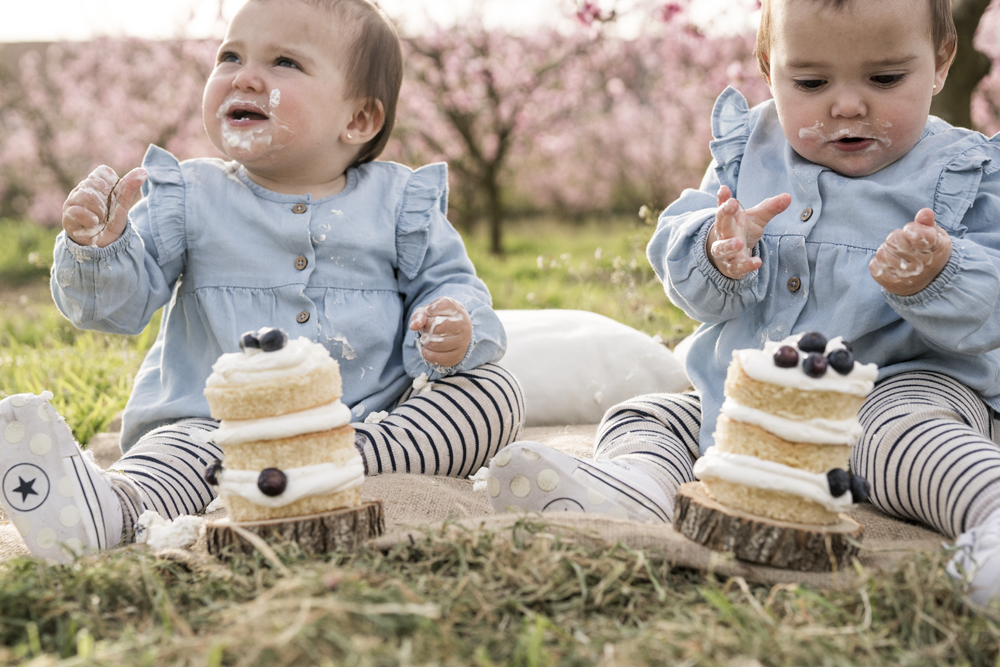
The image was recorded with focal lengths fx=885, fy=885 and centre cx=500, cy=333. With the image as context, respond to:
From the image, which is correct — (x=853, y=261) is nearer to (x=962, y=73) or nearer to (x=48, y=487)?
(x=48, y=487)

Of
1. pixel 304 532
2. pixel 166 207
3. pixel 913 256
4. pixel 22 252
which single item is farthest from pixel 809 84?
pixel 22 252

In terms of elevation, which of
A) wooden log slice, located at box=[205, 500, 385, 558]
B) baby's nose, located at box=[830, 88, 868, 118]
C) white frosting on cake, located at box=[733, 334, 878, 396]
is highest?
baby's nose, located at box=[830, 88, 868, 118]

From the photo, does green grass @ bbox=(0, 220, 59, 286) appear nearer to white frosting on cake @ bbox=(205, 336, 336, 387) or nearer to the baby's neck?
the baby's neck

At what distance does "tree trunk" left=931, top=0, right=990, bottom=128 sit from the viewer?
3.20m

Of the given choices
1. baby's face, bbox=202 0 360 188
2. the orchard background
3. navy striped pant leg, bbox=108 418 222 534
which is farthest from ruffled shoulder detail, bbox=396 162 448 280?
the orchard background

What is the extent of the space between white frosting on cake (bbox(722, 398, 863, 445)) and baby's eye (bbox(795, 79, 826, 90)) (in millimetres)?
864

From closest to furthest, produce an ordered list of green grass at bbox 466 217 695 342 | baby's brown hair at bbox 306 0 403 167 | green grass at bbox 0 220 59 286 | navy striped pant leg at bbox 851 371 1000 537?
1. navy striped pant leg at bbox 851 371 1000 537
2. baby's brown hair at bbox 306 0 403 167
3. green grass at bbox 466 217 695 342
4. green grass at bbox 0 220 59 286

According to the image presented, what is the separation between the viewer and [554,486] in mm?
1601

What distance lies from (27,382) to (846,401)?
277 centimetres

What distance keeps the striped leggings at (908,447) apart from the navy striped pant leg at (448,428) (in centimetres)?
25

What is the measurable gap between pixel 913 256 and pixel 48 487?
1.63 metres

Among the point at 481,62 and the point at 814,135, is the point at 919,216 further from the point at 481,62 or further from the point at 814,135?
the point at 481,62

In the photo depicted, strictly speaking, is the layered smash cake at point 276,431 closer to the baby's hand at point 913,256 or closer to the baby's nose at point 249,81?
the baby's nose at point 249,81

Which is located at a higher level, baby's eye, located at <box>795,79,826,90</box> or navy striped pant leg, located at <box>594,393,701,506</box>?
baby's eye, located at <box>795,79,826,90</box>
